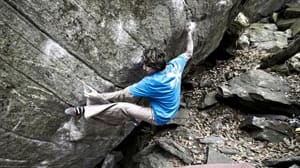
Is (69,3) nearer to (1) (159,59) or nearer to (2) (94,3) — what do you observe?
(2) (94,3)

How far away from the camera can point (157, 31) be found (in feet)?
25.4

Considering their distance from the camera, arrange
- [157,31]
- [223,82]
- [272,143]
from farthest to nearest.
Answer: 1. [223,82]
2. [272,143]
3. [157,31]

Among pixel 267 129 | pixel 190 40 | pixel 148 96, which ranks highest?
pixel 190 40

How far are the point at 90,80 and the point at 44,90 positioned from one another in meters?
0.87

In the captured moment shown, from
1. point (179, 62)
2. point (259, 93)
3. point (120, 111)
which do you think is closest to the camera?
point (120, 111)

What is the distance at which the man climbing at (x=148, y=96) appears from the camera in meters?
6.67

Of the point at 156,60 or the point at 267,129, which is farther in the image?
the point at 267,129

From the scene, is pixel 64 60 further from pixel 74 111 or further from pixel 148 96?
pixel 148 96

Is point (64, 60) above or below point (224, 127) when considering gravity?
above

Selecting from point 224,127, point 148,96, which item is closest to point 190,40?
point 148,96

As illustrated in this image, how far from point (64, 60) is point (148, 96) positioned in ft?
5.36

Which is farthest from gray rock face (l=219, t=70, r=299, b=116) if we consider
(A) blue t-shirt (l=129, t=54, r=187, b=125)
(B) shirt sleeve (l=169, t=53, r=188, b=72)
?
(A) blue t-shirt (l=129, t=54, r=187, b=125)

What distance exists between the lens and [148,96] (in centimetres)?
686

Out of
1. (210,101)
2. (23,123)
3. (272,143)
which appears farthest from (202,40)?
(23,123)
